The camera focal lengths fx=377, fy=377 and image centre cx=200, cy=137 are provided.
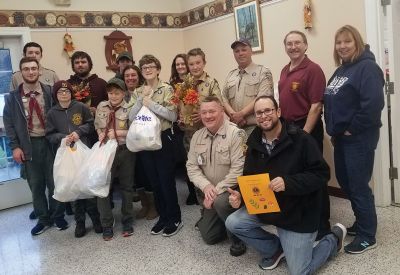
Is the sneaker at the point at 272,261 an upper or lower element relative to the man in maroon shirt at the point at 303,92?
lower

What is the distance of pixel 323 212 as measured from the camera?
7.90 ft

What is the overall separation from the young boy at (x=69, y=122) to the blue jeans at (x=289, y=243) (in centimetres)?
138

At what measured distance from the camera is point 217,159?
8.05 feet

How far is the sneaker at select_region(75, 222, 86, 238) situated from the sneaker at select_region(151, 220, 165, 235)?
0.58m

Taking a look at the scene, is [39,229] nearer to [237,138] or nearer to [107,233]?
[107,233]

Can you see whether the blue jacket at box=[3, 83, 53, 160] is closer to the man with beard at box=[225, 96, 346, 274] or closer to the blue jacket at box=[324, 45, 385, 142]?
the man with beard at box=[225, 96, 346, 274]

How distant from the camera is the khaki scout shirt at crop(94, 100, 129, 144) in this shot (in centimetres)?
285

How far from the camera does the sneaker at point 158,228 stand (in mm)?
2932

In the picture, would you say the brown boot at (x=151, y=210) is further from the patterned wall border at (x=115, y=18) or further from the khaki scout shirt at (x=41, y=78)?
the patterned wall border at (x=115, y=18)

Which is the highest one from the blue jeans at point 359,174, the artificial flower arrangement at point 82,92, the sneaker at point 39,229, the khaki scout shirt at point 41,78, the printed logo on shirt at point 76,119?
the khaki scout shirt at point 41,78

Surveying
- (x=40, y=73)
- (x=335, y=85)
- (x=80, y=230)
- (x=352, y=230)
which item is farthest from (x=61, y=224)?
(x=335, y=85)

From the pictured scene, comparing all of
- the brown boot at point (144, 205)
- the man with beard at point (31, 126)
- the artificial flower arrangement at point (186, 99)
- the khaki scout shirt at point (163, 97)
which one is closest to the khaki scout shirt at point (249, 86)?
the artificial flower arrangement at point (186, 99)

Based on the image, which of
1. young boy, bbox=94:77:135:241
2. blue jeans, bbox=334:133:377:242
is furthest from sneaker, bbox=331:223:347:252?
young boy, bbox=94:77:135:241

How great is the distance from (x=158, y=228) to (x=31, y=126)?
1309mm
